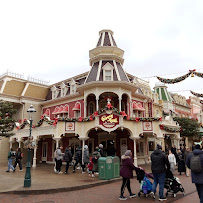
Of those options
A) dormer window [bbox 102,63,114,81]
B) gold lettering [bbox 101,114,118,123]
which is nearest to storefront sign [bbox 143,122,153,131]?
gold lettering [bbox 101,114,118,123]

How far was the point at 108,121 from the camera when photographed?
52.7ft

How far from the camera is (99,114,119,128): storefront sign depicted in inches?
632

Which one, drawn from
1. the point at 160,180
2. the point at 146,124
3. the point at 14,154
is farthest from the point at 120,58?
the point at 160,180

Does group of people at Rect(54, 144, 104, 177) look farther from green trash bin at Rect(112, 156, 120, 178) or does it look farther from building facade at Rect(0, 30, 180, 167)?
building facade at Rect(0, 30, 180, 167)

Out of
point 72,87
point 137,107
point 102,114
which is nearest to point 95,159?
point 102,114

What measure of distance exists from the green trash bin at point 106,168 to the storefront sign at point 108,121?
16.3ft

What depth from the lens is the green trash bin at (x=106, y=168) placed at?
11.1m

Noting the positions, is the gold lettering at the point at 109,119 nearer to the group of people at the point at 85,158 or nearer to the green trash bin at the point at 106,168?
the group of people at the point at 85,158

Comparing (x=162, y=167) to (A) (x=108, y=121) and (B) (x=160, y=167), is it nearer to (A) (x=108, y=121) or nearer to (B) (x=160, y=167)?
(B) (x=160, y=167)

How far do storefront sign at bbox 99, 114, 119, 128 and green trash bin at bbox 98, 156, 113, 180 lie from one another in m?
4.97

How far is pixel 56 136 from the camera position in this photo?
16.4 meters

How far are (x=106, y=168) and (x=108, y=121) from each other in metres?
5.35

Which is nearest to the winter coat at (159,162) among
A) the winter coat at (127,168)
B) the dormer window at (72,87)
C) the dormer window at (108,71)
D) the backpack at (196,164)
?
the winter coat at (127,168)

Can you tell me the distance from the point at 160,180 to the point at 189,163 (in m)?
1.49
